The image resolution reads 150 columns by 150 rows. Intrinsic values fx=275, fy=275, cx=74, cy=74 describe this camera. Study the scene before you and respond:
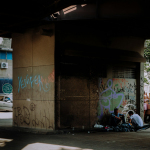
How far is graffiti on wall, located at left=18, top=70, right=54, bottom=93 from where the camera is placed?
1233 cm

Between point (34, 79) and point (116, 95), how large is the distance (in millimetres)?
4421

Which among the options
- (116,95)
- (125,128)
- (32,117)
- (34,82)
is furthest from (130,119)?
(34,82)

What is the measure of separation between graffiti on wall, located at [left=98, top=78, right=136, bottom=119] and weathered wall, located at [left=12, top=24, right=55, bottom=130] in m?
2.84

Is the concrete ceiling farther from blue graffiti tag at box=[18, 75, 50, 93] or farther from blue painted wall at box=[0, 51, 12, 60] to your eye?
blue painted wall at box=[0, 51, 12, 60]

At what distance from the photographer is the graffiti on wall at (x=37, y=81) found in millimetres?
12328

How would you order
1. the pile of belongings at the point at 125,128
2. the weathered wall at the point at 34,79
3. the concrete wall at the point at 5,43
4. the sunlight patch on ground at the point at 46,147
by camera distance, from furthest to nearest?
the concrete wall at the point at 5,43, the pile of belongings at the point at 125,128, the weathered wall at the point at 34,79, the sunlight patch on ground at the point at 46,147

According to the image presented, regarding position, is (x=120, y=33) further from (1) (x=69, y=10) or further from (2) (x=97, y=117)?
(2) (x=97, y=117)

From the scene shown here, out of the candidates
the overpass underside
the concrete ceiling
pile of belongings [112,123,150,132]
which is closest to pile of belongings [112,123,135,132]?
pile of belongings [112,123,150,132]

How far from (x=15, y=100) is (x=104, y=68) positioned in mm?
4782

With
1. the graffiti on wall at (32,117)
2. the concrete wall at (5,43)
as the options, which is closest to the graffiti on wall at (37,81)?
the graffiti on wall at (32,117)

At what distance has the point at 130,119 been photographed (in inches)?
516

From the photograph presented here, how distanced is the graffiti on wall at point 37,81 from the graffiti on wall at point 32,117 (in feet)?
3.09

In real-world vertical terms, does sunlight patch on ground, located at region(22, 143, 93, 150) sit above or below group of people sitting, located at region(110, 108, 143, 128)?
below

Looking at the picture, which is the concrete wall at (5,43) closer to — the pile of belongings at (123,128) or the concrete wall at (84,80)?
the concrete wall at (84,80)
